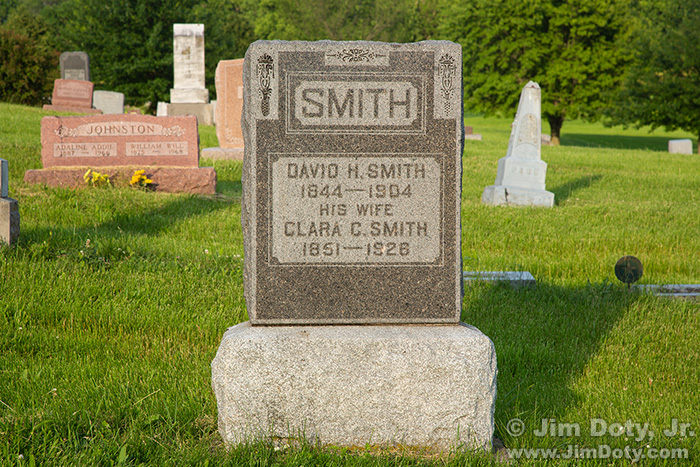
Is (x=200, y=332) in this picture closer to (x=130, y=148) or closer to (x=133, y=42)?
(x=130, y=148)

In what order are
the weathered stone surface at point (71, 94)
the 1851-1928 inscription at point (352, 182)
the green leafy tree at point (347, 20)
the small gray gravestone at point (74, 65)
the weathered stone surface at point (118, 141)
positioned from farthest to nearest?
the green leafy tree at point (347, 20) < the small gray gravestone at point (74, 65) < the weathered stone surface at point (71, 94) < the weathered stone surface at point (118, 141) < the 1851-1928 inscription at point (352, 182)

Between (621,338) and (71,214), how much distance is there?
241 inches

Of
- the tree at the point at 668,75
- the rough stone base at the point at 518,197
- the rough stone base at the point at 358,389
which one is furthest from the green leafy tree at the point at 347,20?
the rough stone base at the point at 358,389

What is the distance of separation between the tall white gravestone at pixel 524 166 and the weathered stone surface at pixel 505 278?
16.9 ft

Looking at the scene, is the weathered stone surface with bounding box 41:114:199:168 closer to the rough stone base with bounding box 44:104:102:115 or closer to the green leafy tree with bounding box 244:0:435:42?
the rough stone base with bounding box 44:104:102:115

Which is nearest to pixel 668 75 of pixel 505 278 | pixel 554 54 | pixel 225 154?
pixel 554 54

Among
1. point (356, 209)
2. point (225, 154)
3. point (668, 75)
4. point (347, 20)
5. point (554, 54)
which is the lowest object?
point (356, 209)

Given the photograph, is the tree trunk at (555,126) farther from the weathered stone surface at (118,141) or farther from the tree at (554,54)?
the weathered stone surface at (118,141)

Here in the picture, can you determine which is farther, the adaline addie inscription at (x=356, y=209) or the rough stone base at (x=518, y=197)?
the rough stone base at (x=518, y=197)

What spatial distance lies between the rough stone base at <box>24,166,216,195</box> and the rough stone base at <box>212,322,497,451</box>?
7.27m

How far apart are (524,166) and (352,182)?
859 cm

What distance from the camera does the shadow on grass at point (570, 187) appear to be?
38.5ft

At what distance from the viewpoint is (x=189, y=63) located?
21531 millimetres

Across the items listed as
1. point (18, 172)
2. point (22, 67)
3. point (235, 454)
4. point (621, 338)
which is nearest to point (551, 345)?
point (621, 338)
